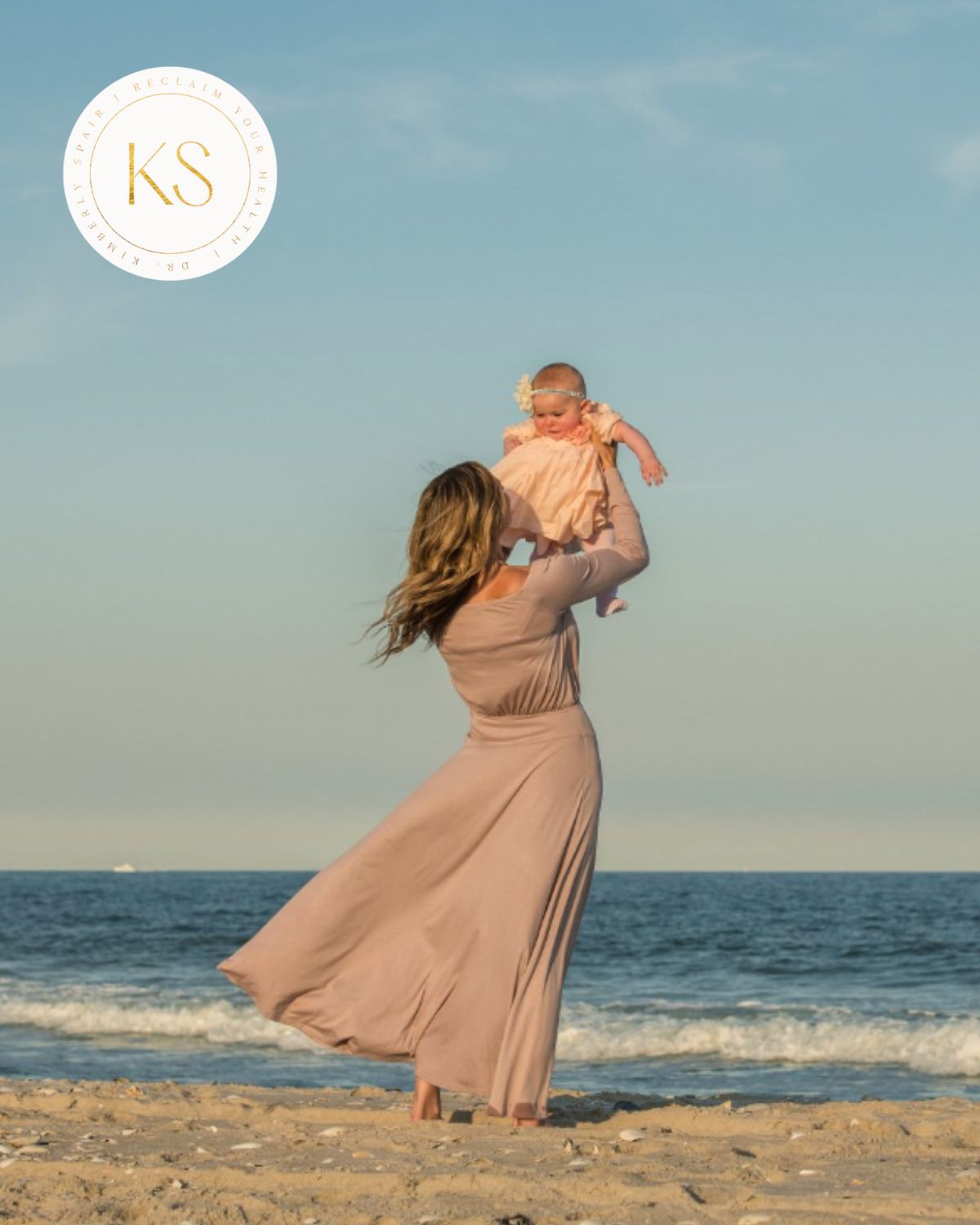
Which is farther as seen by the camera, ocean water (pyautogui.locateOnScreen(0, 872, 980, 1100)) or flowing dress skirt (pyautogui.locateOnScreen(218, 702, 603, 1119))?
ocean water (pyautogui.locateOnScreen(0, 872, 980, 1100))

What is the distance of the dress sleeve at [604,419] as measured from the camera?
242 inches

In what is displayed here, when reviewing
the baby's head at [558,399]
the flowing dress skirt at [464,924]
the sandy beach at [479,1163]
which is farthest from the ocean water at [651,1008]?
the baby's head at [558,399]

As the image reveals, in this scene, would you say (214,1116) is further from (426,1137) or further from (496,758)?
(496,758)

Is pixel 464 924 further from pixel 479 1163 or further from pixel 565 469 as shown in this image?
pixel 565 469

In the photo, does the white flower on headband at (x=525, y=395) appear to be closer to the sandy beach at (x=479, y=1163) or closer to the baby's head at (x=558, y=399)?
the baby's head at (x=558, y=399)

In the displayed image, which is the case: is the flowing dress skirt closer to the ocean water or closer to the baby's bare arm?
the baby's bare arm

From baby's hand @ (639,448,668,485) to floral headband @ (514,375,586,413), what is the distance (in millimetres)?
365

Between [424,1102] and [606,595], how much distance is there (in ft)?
6.56

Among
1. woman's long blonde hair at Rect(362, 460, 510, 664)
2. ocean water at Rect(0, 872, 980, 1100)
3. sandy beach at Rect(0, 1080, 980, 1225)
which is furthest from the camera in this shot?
ocean water at Rect(0, 872, 980, 1100)

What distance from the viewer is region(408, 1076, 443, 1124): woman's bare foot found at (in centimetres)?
611

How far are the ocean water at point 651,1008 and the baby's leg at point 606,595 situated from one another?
16.8 ft

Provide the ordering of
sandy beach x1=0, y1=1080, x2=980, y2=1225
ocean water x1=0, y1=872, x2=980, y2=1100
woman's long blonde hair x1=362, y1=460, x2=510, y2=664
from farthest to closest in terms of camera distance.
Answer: ocean water x1=0, y1=872, x2=980, y2=1100 < woman's long blonde hair x1=362, y1=460, x2=510, y2=664 < sandy beach x1=0, y1=1080, x2=980, y2=1225

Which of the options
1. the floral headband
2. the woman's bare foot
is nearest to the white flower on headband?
the floral headband

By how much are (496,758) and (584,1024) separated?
1017 cm
